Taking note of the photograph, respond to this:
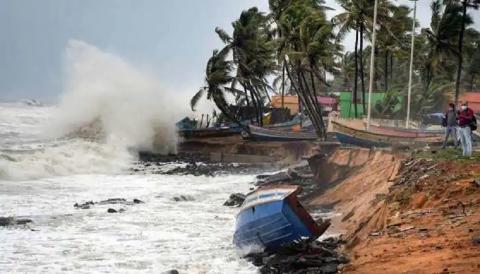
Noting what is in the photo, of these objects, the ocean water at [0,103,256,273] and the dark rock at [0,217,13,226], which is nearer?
the ocean water at [0,103,256,273]

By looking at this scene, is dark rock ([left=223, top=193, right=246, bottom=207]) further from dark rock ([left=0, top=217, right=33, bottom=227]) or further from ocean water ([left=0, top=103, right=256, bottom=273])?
dark rock ([left=0, top=217, right=33, bottom=227])

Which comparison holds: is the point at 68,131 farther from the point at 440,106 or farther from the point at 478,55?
the point at 478,55

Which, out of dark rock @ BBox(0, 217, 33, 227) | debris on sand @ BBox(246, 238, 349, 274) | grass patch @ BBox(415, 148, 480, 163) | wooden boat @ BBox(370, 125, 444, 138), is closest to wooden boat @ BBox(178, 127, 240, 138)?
wooden boat @ BBox(370, 125, 444, 138)

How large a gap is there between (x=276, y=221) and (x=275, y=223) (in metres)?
0.06

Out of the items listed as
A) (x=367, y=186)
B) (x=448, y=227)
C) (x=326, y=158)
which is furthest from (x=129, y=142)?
(x=448, y=227)

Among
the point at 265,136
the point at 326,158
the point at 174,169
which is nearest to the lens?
the point at 326,158

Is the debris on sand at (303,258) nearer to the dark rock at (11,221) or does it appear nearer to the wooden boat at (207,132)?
the dark rock at (11,221)

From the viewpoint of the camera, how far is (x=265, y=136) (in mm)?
40750

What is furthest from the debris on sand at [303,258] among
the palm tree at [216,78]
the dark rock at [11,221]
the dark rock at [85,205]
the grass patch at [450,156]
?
the palm tree at [216,78]

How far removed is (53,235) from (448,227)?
10.5 m

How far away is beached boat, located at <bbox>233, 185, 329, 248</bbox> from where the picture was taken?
1223cm

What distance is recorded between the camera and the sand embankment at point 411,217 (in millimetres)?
8734

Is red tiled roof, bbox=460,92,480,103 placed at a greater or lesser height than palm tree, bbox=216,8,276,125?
lesser

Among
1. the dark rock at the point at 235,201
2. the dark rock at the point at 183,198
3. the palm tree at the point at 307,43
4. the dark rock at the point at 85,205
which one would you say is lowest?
the dark rock at the point at 183,198
